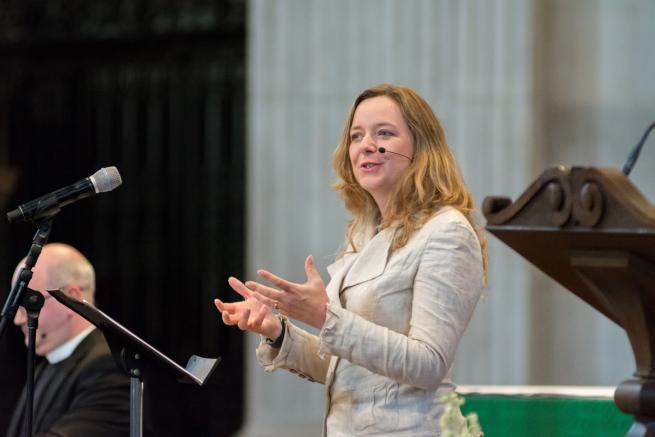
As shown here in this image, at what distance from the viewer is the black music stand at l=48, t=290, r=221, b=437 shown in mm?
2926

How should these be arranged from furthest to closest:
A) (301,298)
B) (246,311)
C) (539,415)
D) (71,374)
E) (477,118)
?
(477,118) < (71,374) < (539,415) < (246,311) < (301,298)

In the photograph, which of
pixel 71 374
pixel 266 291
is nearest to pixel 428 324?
pixel 266 291

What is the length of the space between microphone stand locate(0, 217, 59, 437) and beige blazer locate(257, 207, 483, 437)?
0.54 metres

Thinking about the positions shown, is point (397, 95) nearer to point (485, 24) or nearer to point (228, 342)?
point (485, 24)

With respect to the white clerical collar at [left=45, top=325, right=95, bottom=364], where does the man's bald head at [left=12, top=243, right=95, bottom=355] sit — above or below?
above

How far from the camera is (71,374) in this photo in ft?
14.4

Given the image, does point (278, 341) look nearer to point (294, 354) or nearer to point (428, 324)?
point (294, 354)

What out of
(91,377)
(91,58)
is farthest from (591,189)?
(91,58)

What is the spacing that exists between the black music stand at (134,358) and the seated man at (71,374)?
119 cm

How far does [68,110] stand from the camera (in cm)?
866

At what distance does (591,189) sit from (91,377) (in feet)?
8.68

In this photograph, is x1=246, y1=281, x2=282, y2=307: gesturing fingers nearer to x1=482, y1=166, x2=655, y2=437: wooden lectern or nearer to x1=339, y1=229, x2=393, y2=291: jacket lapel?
x1=339, y1=229, x2=393, y2=291: jacket lapel

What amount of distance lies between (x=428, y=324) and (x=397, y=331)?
13cm

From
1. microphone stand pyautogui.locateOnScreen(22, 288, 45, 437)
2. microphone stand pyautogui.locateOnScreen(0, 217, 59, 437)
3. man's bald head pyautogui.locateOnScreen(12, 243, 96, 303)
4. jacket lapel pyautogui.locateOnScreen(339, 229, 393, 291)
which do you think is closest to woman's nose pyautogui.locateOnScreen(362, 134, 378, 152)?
jacket lapel pyautogui.locateOnScreen(339, 229, 393, 291)
